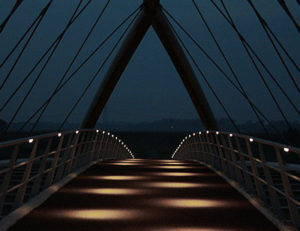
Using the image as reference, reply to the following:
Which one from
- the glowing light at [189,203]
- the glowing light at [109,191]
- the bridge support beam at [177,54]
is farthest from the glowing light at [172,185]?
the bridge support beam at [177,54]

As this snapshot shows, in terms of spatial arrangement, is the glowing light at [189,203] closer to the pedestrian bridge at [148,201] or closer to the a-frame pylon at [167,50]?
the pedestrian bridge at [148,201]

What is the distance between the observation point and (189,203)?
25.1ft

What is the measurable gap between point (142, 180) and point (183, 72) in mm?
11149

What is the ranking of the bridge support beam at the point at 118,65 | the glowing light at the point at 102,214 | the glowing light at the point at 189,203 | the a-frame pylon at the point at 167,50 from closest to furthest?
the glowing light at the point at 102,214 < the glowing light at the point at 189,203 < the a-frame pylon at the point at 167,50 < the bridge support beam at the point at 118,65

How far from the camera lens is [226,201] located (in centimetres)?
783

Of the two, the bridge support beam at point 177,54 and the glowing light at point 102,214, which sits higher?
the bridge support beam at point 177,54

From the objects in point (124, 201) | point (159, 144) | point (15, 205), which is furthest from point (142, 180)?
point (159, 144)

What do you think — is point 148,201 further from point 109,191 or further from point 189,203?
point 109,191

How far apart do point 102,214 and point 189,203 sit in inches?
62.7

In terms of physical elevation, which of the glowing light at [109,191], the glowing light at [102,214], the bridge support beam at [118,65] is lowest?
the glowing light at [102,214]

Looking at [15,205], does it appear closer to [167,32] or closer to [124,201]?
[124,201]

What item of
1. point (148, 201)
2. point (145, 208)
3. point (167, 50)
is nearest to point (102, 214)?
point (145, 208)

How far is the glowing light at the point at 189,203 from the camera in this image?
7.43m

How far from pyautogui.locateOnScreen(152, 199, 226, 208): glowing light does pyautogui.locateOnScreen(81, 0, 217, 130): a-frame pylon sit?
45.4ft
